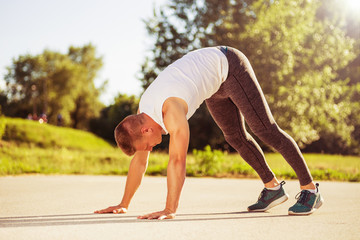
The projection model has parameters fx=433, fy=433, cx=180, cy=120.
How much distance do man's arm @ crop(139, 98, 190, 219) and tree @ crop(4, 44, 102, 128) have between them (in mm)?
50512

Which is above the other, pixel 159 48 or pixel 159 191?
pixel 159 48

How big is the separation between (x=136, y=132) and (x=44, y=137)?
21.1 metres

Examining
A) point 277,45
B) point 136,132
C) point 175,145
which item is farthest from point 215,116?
point 277,45

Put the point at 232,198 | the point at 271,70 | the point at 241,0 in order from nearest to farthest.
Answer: the point at 232,198 < the point at 271,70 < the point at 241,0

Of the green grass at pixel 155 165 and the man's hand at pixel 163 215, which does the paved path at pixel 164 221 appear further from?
the green grass at pixel 155 165

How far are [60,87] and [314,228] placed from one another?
5240 centimetres

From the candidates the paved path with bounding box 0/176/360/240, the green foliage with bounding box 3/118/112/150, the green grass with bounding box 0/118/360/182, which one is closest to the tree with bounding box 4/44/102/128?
the green foliage with bounding box 3/118/112/150

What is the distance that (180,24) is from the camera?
21.0 m

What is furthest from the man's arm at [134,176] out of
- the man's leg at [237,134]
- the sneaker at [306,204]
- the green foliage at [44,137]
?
the green foliage at [44,137]

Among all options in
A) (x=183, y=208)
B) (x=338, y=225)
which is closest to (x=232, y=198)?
(x=183, y=208)

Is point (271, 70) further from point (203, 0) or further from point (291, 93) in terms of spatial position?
point (203, 0)

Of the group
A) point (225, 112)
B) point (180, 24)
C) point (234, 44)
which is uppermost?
point (180, 24)

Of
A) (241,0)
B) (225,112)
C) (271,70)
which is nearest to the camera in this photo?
(225,112)

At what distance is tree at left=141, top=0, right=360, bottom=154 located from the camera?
764 inches
